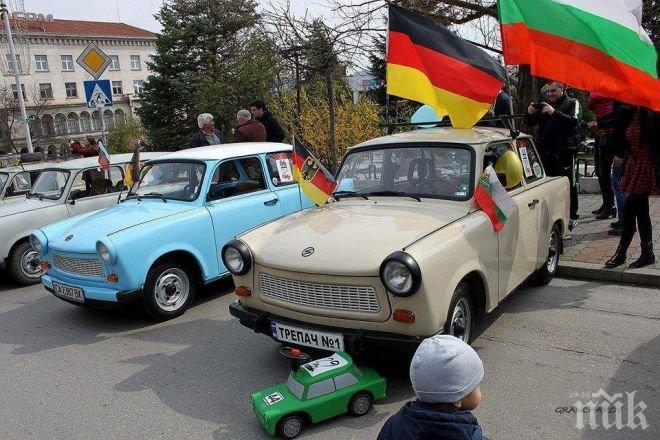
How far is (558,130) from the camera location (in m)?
7.07

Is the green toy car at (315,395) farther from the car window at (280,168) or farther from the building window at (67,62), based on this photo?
the building window at (67,62)

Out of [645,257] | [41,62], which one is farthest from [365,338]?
[41,62]

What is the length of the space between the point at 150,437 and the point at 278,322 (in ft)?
3.67

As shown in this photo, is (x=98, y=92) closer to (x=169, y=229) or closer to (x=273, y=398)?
(x=169, y=229)

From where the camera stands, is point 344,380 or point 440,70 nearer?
point 344,380

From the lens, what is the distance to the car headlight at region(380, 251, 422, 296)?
3.42 m

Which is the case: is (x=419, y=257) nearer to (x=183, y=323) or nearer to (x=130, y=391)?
(x=130, y=391)

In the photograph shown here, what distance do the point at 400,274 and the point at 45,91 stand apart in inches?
3147

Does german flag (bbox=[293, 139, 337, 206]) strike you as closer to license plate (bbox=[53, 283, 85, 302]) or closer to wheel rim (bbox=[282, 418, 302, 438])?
wheel rim (bbox=[282, 418, 302, 438])

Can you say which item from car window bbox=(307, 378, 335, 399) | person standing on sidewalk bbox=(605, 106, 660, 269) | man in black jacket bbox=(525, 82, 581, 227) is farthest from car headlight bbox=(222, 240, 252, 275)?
man in black jacket bbox=(525, 82, 581, 227)

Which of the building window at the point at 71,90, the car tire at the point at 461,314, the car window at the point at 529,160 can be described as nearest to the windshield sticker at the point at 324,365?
the car tire at the point at 461,314

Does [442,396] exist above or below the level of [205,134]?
below

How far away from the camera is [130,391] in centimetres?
419

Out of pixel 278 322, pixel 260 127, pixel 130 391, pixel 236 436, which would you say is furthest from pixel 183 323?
pixel 260 127
